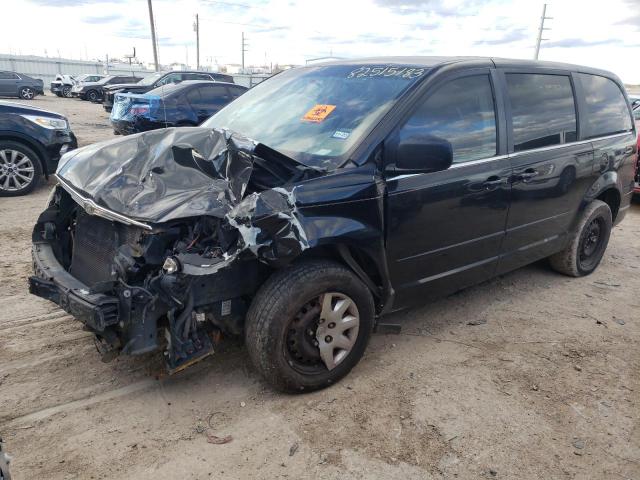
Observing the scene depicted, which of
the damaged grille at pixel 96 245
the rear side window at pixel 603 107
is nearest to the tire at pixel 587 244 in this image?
the rear side window at pixel 603 107

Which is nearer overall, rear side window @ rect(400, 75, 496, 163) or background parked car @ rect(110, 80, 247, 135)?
rear side window @ rect(400, 75, 496, 163)

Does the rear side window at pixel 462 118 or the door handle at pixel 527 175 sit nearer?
the rear side window at pixel 462 118

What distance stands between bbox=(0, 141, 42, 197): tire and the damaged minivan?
14.3 feet

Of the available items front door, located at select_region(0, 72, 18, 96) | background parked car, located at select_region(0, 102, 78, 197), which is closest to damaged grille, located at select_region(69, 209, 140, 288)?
background parked car, located at select_region(0, 102, 78, 197)

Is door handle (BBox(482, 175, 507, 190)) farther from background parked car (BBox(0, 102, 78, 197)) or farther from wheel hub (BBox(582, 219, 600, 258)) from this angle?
background parked car (BBox(0, 102, 78, 197))

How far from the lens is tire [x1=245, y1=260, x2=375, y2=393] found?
109 inches

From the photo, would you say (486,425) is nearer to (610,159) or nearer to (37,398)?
(37,398)

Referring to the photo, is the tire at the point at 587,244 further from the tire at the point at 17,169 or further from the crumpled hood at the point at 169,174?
the tire at the point at 17,169

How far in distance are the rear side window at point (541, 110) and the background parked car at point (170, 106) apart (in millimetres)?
8111

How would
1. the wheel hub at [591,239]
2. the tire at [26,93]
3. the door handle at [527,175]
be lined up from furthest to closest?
the tire at [26,93] < the wheel hub at [591,239] < the door handle at [527,175]

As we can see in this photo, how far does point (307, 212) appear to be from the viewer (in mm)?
2754

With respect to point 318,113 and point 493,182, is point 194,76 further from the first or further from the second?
point 493,182

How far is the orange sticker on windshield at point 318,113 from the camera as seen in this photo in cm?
339

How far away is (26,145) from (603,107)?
722 centimetres
